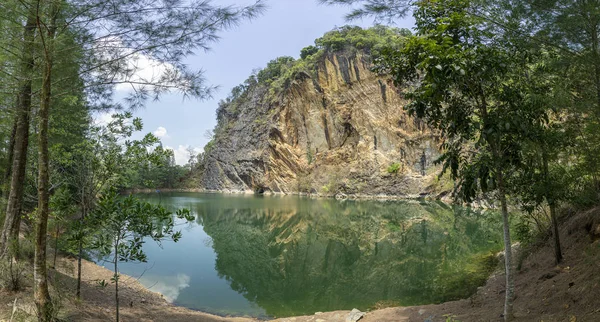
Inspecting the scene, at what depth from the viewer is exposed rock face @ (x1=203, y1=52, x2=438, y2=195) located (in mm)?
46625

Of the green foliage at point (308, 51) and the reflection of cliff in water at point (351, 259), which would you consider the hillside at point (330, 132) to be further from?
the reflection of cliff in water at point (351, 259)

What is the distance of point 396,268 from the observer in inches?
487

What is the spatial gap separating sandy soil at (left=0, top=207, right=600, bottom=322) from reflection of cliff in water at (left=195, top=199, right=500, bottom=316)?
145 centimetres

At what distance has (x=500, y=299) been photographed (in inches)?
249

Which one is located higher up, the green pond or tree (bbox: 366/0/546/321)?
tree (bbox: 366/0/546/321)

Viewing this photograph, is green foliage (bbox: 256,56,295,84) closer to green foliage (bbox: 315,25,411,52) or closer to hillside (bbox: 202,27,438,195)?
hillside (bbox: 202,27,438,195)

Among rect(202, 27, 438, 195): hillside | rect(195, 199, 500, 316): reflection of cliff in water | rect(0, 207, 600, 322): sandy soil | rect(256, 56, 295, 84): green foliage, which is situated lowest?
rect(195, 199, 500, 316): reflection of cliff in water

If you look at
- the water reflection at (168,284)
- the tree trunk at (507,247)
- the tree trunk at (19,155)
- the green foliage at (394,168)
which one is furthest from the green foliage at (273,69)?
the tree trunk at (507,247)

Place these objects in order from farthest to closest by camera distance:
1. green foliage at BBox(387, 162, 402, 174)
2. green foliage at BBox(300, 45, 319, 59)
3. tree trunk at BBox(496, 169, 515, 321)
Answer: green foliage at BBox(300, 45, 319, 59)
green foliage at BBox(387, 162, 402, 174)
tree trunk at BBox(496, 169, 515, 321)

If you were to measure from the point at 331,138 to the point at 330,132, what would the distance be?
0.97m

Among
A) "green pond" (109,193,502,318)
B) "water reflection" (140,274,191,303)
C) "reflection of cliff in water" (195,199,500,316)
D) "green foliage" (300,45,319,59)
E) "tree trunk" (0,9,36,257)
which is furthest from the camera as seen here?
"green foliage" (300,45,319,59)

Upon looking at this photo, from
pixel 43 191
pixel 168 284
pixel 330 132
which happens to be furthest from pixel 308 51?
pixel 43 191

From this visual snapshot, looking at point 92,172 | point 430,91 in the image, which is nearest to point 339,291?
point 92,172

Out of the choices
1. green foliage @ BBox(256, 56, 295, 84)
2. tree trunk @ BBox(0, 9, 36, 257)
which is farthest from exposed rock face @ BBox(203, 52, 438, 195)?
tree trunk @ BBox(0, 9, 36, 257)
